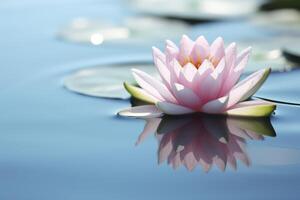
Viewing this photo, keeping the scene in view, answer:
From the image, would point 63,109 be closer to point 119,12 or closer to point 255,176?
point 255,176

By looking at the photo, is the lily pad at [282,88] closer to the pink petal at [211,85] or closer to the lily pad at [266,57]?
the lily pad at [266,57]

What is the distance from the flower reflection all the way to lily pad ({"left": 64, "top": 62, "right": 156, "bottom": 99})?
10.8 inches

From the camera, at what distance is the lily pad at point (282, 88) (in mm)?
1812

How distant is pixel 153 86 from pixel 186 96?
10 centimetres

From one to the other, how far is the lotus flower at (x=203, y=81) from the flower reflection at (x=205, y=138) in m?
0.03

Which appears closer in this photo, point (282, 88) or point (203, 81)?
point (203, 81)

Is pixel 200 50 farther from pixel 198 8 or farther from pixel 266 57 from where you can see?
pixel 198 8

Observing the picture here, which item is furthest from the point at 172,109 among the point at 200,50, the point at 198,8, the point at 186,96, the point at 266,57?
the point at 198,8

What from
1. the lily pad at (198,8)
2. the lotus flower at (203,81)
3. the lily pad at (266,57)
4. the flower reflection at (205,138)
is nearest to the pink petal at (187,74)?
the lotus flower at (203,81)

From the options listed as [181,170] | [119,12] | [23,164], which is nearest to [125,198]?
[181,170]

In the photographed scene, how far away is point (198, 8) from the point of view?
3.27 metres

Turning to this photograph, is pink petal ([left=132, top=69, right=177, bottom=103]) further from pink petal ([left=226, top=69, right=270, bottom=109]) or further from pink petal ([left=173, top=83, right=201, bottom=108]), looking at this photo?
pink petal ([left=226, top=69, right=270, bottom=109])

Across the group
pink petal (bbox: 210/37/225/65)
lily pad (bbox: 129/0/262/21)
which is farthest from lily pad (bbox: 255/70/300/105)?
lily pad (bbox: 129/0/262/21)

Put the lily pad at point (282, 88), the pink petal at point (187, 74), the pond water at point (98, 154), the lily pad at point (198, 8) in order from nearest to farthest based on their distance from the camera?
the pond water at point (98, 154)
the pink petal at point (187, 74)
the lily pad at point (282, 88)
the lily pad at point (198, 8)
